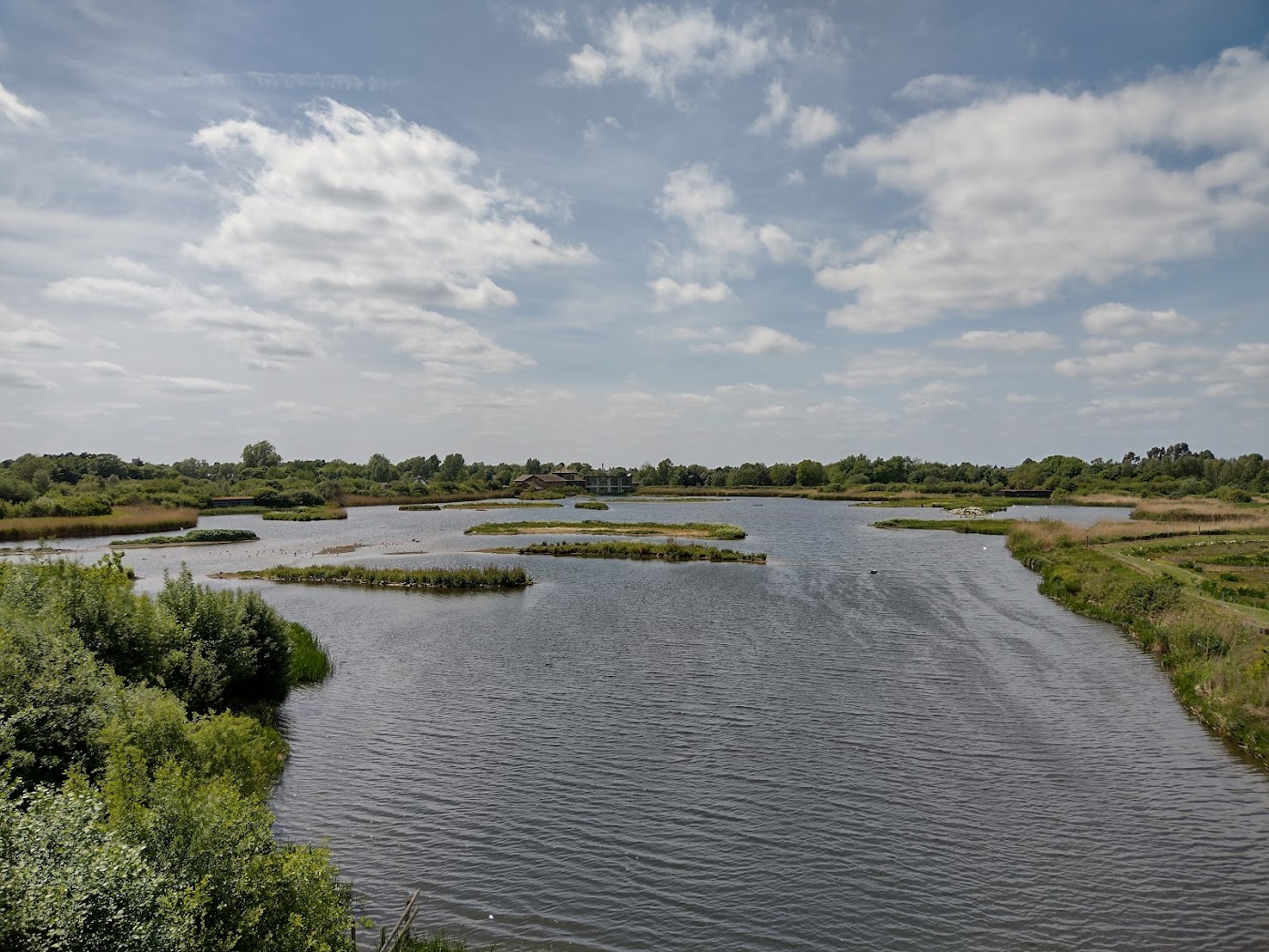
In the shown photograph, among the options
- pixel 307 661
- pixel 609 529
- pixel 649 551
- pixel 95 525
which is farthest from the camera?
pixel 609 529

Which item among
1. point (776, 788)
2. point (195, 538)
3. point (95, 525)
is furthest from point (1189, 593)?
point (95, 525)

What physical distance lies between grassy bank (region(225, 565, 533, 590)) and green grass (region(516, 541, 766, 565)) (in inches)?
637

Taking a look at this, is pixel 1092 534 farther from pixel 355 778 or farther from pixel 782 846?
pixel 355 778

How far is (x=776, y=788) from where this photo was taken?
69.6ft

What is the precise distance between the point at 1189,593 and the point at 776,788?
117 ft

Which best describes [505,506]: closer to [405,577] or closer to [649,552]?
[649,552]

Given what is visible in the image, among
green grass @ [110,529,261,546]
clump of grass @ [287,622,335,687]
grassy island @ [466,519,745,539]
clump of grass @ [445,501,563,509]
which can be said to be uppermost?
clump of grass @ [445,501,563,509]

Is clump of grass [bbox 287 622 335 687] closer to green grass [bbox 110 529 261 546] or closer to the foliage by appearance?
the foliage

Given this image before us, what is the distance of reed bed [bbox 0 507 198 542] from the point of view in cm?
8719

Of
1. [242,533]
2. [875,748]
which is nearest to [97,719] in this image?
[875,748]

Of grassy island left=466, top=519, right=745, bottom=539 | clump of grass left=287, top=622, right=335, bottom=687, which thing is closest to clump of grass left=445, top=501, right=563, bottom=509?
grassy island left=466, top=519, right=745, bottom=539

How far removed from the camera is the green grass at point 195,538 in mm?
86438

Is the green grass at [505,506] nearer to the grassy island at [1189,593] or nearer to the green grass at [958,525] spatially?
the green grass at [958,525]

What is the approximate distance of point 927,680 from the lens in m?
32.2
